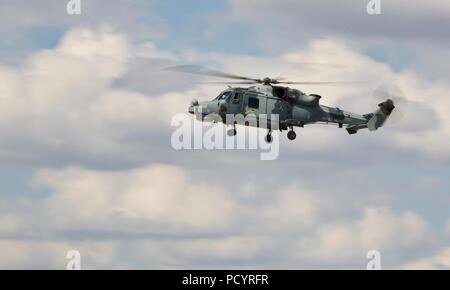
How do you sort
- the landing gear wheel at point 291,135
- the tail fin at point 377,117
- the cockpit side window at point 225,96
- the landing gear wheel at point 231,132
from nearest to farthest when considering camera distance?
the landing gear wheel at point 231,132 < the landing gear wheel at point 291,135 < the cockpit side window at point 225,96 < the tail fin at point 377,117

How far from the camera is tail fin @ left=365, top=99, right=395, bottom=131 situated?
420 ft

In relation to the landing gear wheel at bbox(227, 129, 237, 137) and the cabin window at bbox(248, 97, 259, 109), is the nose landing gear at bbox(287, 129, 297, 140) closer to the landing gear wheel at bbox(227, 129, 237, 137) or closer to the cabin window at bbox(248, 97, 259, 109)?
the cabin window at bbox(248, 97, 259, 109)

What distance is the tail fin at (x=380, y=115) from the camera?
12812 cm

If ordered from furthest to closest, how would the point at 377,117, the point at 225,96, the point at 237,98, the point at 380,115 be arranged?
the point at 380,115 < the point at 377,117 < the point at 225,96 < the point at 237,98

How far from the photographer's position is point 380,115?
130 metres

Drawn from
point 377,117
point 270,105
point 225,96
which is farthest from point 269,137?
point 377,117

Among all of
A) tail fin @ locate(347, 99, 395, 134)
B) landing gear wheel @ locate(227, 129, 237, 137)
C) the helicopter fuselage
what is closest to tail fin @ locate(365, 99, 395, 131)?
tail fin @ locate(347, 99, 395, 134)

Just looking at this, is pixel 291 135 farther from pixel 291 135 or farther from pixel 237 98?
pixel 237 98


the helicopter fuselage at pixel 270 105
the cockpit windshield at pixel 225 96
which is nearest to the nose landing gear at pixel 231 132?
the helicopter fuselage at pixel 270 105

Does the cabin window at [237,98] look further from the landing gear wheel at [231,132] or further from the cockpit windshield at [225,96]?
the landing gear wheel at [231,132]
